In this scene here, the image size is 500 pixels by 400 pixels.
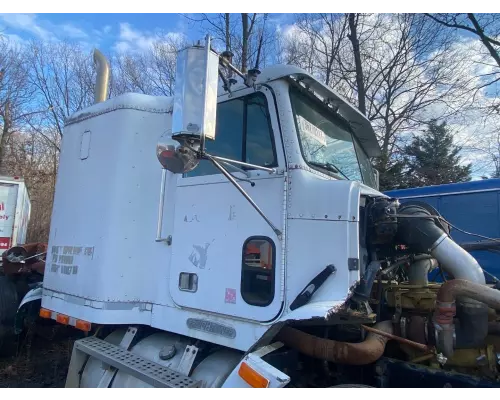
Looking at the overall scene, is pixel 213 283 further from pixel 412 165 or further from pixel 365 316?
pixel 412 165

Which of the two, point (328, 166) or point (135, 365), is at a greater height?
point (328, 166)

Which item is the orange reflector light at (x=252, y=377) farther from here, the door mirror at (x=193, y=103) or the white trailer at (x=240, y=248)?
the door mirror at (x=193, y=103)

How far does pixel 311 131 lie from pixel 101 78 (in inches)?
114

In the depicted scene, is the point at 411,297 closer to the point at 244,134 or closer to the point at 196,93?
the point at 244,134

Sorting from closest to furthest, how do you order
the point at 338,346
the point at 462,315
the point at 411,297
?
the point at 462,315 < the point at 338,346 < the point at 411,297

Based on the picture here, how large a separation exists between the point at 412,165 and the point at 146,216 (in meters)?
19.5

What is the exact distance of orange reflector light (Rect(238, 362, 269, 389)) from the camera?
8.22 ft

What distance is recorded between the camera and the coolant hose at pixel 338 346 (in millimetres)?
2816

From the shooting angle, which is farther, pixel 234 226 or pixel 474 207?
pixel 474 207

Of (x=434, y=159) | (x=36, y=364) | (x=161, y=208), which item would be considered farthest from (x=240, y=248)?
(x=434, y=159)

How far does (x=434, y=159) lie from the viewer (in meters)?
22.0

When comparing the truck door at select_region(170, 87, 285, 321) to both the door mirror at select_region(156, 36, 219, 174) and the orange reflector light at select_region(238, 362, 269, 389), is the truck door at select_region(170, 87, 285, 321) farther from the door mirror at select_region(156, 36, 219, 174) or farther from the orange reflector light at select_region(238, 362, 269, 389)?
the door mirror at select_region(156, 36, 219, 174)

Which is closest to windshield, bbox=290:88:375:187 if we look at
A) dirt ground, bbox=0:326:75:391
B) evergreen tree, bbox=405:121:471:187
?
dirt ground, bbox=0:326:75:391

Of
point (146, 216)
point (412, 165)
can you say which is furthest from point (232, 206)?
point (412, 165)
